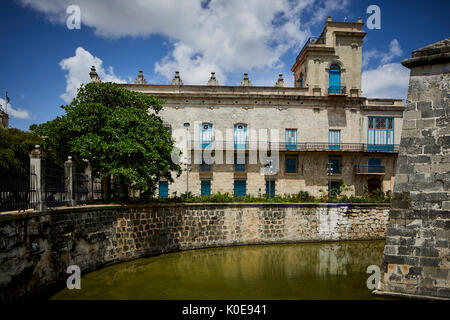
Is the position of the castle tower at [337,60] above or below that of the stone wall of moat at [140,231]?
above

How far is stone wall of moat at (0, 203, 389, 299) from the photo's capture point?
28.4ft

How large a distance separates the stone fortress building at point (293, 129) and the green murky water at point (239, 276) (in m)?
8.23

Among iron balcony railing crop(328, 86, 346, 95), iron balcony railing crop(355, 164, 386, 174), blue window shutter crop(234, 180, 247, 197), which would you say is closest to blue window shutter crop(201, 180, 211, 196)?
blue window shutter crop(234, 180, 247, 197)

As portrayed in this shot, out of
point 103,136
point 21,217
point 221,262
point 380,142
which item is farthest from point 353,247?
point 21,217

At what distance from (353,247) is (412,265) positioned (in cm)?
1009

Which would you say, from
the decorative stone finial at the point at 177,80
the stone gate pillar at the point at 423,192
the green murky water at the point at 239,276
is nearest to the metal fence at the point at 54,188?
the green murky water at the point at 239,276

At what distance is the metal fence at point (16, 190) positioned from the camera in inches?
329

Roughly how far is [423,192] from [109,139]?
11.9 m

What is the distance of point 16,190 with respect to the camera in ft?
28.9

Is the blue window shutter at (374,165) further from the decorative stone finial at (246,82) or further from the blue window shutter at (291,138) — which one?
the decorative stone finial at (246,82)

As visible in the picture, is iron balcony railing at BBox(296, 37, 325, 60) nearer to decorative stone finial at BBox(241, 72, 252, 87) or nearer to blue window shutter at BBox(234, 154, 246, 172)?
decorative stone finial at BBox(241, 72, 252, 87)

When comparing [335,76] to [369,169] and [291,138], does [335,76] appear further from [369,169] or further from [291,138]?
[369,169]

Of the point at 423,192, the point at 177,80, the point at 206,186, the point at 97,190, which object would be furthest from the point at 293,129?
the point at 423,192

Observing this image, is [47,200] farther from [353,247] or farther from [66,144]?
[353,247]
